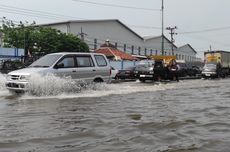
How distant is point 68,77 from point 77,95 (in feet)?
2.55

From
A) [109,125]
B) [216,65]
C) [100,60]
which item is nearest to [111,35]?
[216,65]

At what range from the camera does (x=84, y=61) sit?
18141 mm

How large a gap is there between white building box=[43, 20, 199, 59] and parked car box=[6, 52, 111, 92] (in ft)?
173

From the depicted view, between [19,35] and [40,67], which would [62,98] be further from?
[19,35]

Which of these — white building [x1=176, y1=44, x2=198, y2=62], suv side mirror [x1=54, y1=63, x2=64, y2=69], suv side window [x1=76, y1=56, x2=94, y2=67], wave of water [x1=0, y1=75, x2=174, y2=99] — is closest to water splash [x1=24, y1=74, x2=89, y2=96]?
wave of water [x1=0, y1=75, x2=174, y2=99]

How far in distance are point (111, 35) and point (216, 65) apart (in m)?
39.9

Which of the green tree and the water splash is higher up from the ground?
the green tree

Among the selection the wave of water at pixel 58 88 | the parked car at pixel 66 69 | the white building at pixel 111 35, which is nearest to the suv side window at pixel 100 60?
the parked car at pixel 66 69

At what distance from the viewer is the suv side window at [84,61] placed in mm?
17902

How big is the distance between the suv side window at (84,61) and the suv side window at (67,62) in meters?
0.31

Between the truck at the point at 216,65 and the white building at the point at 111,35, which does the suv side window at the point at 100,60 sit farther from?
the white building at the point at 111,35

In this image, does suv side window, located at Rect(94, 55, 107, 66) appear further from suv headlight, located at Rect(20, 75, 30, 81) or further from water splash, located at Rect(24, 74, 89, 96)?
suv headlight, located at Rect(20, 75, 30, 81)

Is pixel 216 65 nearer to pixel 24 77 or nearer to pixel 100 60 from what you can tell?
pixel 100 60

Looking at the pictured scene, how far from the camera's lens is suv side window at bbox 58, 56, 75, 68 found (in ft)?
56.4
